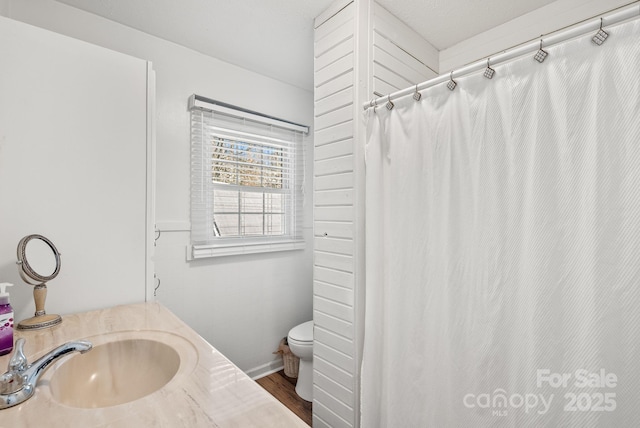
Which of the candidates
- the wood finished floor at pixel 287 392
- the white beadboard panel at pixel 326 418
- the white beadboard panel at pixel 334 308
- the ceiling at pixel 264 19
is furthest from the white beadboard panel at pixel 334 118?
the wood finished floor at pixel 287 392

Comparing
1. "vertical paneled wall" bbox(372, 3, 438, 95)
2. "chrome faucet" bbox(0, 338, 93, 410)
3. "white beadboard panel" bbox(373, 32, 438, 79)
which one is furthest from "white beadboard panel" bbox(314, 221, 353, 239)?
"chrome faucet" bbox(0, 338, 93, 410)

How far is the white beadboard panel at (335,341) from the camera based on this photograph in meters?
1.47

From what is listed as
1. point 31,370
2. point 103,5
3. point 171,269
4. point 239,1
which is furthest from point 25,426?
point 103,5

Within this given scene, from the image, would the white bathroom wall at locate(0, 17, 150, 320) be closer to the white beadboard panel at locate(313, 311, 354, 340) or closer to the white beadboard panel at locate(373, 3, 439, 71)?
the white beadboard panel at locate(313, 311, 354, 340)

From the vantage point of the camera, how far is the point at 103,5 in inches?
62.2

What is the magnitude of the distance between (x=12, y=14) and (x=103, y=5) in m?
0.41

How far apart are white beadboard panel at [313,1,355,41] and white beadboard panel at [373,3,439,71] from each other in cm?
15

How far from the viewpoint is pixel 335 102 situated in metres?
1.55

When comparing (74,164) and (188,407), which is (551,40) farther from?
(74,164)

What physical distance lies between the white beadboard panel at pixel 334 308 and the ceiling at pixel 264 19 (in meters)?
1.63

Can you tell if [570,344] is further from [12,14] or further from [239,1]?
[12,14]

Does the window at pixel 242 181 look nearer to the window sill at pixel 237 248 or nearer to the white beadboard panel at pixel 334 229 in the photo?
the window sill at pixel 237 248

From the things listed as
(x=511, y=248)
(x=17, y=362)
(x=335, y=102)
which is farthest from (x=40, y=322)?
(x=511, y=248)

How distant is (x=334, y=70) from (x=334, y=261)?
103 cm
